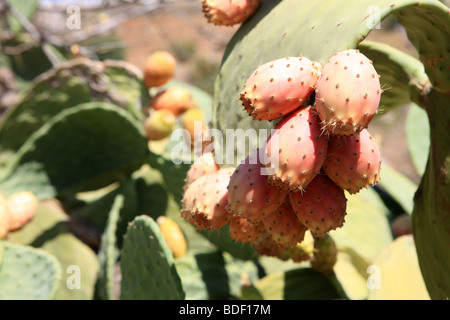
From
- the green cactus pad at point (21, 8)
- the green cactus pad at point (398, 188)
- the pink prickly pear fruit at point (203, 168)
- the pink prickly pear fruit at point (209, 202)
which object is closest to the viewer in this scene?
the pink prickly pear fruit at point (209, 202)

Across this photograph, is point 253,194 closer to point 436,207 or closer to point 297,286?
point 436,207

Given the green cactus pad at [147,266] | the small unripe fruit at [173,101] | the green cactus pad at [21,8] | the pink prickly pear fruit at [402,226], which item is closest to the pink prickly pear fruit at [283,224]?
the green cactus pad at [147,266]

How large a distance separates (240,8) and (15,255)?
0.97 meters

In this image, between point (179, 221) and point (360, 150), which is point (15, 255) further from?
point (360, 150)

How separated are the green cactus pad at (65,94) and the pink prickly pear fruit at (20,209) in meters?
0.50

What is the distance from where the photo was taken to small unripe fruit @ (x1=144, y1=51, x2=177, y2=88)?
2.06m

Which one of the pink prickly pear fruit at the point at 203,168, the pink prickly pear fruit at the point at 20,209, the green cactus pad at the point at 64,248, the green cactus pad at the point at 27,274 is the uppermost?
the pink prickly pear fruit at the point at 203,168

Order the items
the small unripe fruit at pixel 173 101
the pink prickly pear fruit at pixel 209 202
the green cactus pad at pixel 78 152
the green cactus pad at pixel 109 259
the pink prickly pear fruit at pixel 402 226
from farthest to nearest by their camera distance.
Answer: the pink prickly pear fruit at pixel 402 226 → the small unripe fruit at pixel 173 101 → the green cactus pad at pixel 78 152 → the green cactus pad at pixel 109 259 → the pink prickly pear fruit at pixel 209 202

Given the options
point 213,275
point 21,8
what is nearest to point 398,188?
point 213,275

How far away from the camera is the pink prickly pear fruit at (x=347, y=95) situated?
A: 0.83 meters

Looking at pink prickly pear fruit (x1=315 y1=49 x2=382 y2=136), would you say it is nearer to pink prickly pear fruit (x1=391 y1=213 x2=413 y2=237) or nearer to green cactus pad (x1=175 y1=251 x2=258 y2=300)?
green cactus pad (x1=175 y1=251 x2=258 y2=300)

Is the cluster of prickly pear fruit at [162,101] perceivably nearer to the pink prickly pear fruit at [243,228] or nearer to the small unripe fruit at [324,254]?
the small unripe fruit at [324,254]

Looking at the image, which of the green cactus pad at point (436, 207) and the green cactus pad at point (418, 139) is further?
the green cactus pad at point (418, 139)
